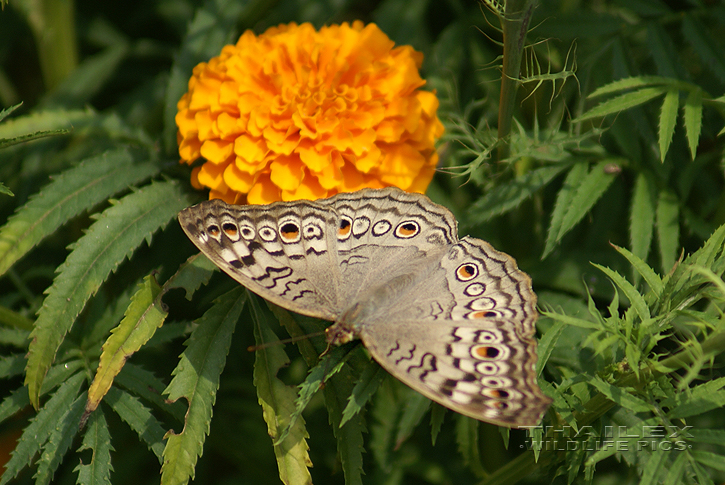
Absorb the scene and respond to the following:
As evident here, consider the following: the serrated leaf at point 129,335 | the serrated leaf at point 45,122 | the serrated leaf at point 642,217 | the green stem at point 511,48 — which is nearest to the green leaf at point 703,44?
the serrated leaf at point 642,217

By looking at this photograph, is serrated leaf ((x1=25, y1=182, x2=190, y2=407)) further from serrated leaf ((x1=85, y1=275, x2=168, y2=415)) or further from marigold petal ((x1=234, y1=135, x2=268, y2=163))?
marigold petal ((x1=234, y1=135, x2=268, y2=163))

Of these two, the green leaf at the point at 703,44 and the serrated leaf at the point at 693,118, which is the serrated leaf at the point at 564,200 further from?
the green leaf at the point at 703,44

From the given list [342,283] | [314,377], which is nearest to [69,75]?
[342,283]

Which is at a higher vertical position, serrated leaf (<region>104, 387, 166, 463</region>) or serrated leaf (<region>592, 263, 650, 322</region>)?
serrated leaf (<region>592, 263, 650, 322</region>)

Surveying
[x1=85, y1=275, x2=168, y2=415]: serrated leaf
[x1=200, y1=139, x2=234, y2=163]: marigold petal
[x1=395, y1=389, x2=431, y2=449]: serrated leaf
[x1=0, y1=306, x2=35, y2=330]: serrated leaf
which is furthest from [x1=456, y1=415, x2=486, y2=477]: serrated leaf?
[x1=0, y1=306, x2=35, y2=330]: serrated leaf

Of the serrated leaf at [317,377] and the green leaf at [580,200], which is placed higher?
the green leaf at [580,200]

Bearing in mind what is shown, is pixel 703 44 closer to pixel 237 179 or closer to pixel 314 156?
pixel 314 156
